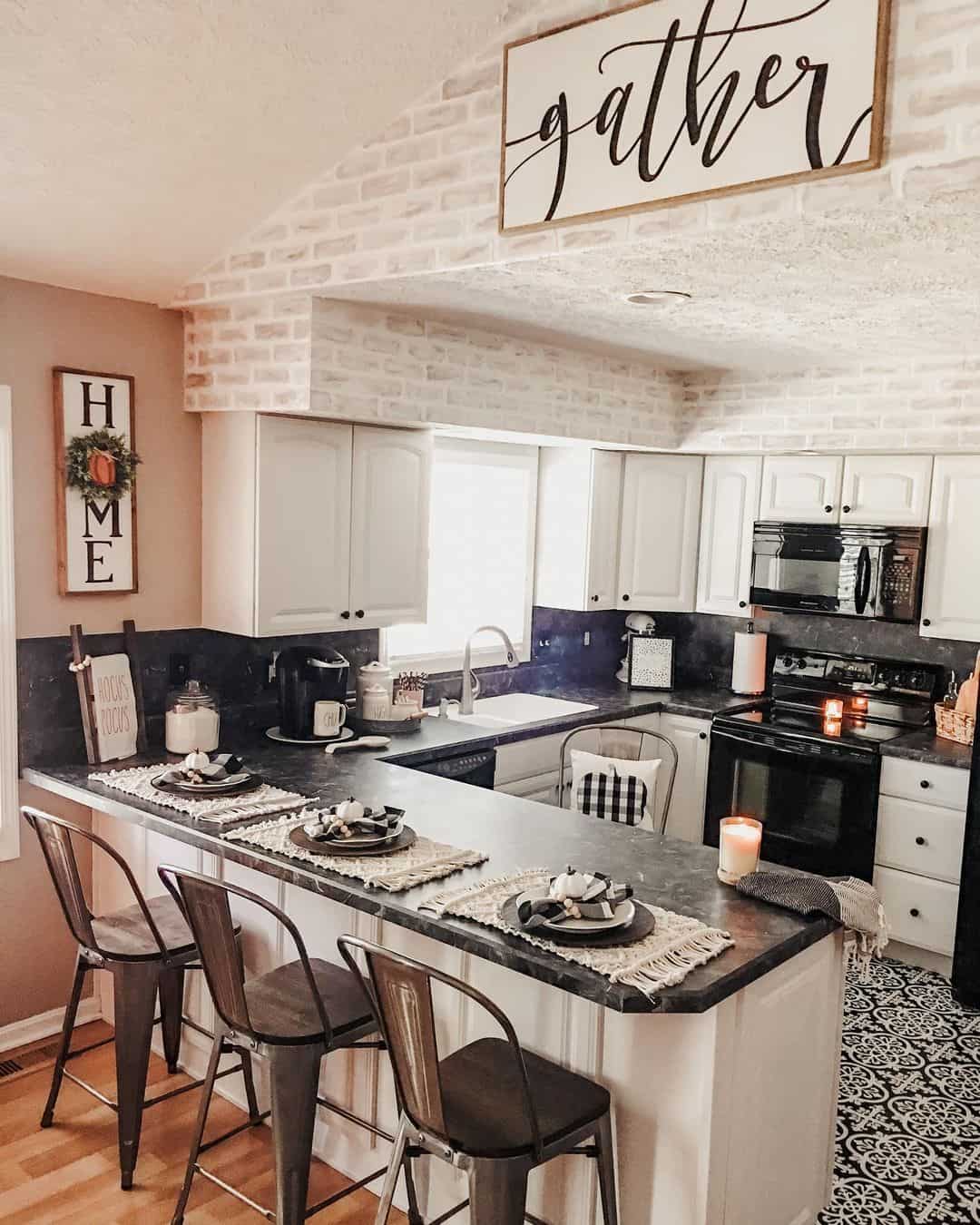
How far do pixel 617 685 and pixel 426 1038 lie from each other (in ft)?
11.7

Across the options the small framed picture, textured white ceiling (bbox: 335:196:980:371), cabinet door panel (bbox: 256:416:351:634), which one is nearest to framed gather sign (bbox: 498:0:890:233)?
textured white ceiling (bbox: 335:196:980:371)

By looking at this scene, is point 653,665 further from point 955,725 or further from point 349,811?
point 349,811

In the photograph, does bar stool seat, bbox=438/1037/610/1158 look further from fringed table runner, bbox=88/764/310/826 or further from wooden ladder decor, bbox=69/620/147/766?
wooden ladder decor, bbox=69/620/147/766

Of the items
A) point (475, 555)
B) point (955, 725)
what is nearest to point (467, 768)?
point (475, 555)

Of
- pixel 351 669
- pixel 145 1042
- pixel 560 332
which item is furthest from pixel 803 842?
Answer: pixel 145 1042

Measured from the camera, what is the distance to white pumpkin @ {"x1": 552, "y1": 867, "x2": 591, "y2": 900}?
2.28 meters

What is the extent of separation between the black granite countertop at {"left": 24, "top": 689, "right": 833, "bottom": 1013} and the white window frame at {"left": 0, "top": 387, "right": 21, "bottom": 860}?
8cm

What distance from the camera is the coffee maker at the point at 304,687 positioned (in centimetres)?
385

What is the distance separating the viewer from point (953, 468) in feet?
14.6

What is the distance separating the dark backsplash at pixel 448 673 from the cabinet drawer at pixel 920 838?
0.83 meters

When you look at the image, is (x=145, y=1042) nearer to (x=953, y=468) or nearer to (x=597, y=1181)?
(x=597, y=1181)

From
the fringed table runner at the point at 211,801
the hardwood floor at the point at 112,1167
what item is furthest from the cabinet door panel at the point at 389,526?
the hardwood floor at the point at 112,1167

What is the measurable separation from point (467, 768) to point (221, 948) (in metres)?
1.75

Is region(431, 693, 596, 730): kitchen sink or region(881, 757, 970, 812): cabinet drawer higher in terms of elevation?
region(431, 693, 596, 730): kitchen sink
